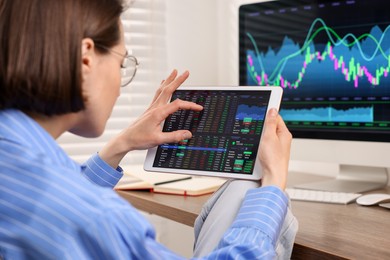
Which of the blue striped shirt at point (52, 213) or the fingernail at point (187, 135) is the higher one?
the blue striped shirt at point (52, 213)

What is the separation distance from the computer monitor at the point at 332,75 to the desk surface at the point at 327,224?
14 cm

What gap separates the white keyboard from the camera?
4.40ft

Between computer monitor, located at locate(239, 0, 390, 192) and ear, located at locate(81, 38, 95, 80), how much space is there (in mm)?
885

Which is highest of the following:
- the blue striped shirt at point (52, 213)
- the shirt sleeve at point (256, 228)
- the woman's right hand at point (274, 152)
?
the blue striped shirt at point (52, 213)

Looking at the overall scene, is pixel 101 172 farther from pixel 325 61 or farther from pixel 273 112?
pixel 325 61

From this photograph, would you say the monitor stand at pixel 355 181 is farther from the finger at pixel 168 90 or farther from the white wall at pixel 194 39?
the white wall at pixel 194 39

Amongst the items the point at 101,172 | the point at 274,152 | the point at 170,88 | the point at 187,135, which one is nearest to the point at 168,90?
the point at 170,88

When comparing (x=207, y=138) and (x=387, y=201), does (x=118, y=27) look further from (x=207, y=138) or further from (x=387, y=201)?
(x=387, y=201)

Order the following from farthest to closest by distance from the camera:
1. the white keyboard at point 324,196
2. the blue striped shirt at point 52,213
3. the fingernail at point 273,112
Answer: the white keyboard at point 324,196 → the fingernail at point 273,112 → the blue striped shirt at point 52,213

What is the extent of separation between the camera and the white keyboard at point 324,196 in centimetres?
134

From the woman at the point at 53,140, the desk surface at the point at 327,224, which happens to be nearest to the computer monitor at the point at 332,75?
the desk surface at the point at 327,224

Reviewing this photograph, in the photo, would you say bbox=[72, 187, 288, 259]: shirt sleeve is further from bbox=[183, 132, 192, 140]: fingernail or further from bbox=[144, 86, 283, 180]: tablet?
bbox=[183, 132, 192, 140]: fingernail

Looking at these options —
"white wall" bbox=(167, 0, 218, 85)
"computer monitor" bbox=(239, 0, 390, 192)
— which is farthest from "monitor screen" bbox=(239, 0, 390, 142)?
"white wall" bbox=(167, 0, 218, 85)

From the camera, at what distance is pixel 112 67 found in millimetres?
837
